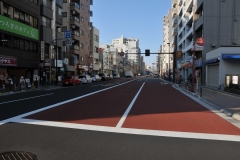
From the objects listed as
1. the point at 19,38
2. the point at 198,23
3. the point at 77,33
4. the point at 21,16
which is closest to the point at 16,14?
the point at 21,16

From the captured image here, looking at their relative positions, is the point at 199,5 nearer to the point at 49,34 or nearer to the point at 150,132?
the point at 49,34

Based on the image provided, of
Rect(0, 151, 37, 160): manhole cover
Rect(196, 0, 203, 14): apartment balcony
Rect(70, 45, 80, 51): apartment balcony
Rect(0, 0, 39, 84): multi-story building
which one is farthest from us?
Rect(70, 45, 80, 51): apartment balcony

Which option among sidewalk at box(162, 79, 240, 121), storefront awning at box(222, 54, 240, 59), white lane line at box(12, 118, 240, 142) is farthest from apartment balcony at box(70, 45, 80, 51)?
white lane line at box(12, 118, 240, 142)

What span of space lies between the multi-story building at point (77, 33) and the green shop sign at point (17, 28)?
17671 mm

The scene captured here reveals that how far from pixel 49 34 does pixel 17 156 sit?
3788cm

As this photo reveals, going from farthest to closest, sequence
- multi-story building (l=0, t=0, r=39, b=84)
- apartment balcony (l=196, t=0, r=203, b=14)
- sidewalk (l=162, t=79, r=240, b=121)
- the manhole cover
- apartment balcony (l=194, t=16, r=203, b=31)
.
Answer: apartment balcony (l=196, t=0, r=203, b=14) < apartment balcony (l=194, t=16, r=203, b=31) < multi-story building (l=0, t=0, r=39, b=84) < sidewalk (l=162, t=79, r=240, b=121) < the manhole cover

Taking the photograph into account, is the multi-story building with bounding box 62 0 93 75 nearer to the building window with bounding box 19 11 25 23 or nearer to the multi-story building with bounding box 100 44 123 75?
the building window with bounding box 19 11 25 23

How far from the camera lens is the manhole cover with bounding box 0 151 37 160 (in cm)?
504

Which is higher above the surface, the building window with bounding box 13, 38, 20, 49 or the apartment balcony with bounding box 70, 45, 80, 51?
the apartment balcony with bounding box 70, 45, 80, 51

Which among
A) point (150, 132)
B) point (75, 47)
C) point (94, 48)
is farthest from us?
point (94, 48)

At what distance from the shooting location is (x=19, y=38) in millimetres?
32531

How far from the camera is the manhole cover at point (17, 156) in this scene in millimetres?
5038

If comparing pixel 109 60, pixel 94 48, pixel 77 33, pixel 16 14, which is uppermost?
pixel 77 33

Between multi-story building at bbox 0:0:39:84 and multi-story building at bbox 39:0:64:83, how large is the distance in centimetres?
111
